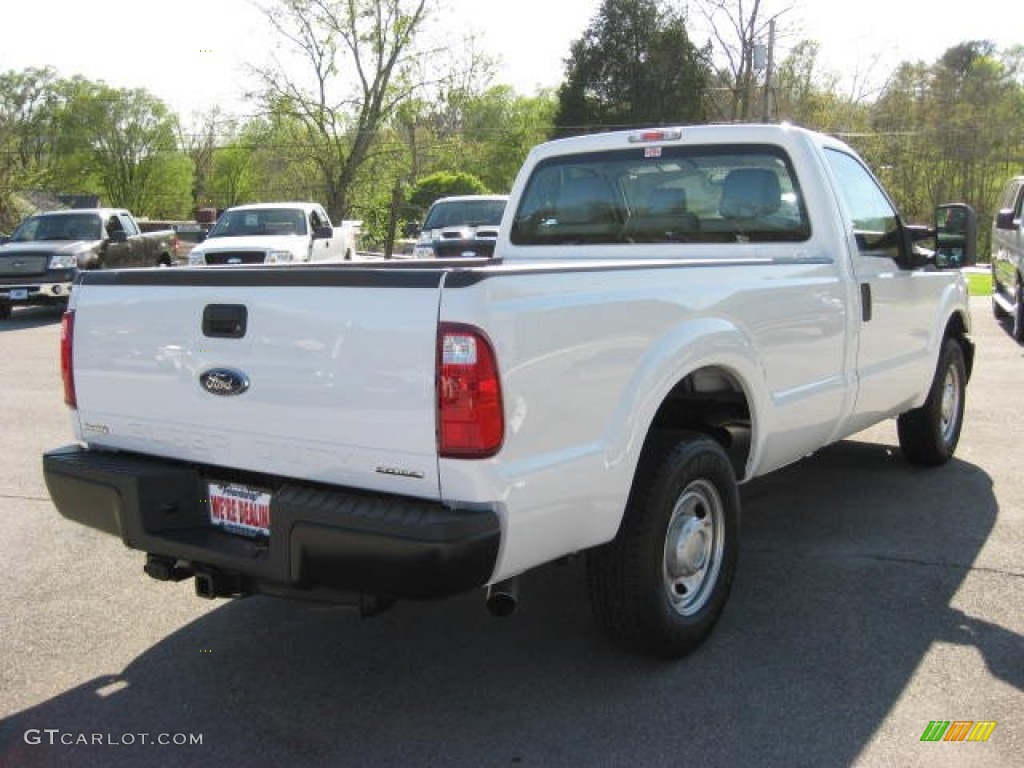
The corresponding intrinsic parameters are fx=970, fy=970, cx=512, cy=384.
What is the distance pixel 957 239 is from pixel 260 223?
46.0 feet

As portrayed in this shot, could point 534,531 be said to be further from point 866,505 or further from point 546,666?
point 866,505

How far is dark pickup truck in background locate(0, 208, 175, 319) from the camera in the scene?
15.6m

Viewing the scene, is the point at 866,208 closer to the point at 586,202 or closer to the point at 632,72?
the point at 586,202

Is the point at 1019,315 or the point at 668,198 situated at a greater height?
the point at 668,198

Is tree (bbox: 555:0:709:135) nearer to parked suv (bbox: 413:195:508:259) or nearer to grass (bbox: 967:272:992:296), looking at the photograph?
grass (bbox: 967:272:992:296)

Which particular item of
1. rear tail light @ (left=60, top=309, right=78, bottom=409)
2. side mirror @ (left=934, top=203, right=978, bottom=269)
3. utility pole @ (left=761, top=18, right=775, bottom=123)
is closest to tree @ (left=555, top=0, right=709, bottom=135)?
utility pole @ (left=761, top=18, right=775, bottom=123)

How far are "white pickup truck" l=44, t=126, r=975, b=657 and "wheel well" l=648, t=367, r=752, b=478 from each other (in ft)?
0.04

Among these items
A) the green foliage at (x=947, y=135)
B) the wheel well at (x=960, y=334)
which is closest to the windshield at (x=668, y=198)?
the wheel well at (x=960, y=334)

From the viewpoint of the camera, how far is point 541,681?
338 centimetres

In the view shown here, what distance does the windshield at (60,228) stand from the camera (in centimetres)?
1697

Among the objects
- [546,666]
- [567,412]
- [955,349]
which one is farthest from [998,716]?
[955,349]

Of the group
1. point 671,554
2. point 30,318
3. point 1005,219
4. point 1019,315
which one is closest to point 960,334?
point 671,554

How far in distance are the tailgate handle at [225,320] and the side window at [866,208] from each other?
3112 mm

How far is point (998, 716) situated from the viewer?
310 centimetres
